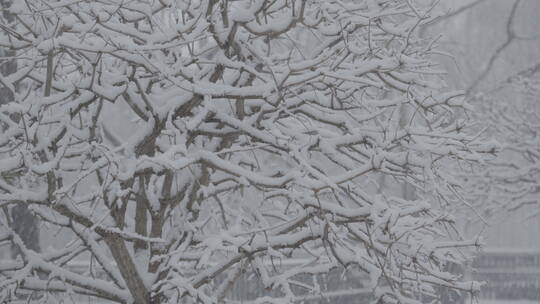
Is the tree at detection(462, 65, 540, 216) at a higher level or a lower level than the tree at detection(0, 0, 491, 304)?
higher

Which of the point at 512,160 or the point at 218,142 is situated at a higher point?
the point at 512,160

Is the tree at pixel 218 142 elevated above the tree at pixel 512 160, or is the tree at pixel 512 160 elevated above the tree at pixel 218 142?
the tree at pixel 512 160

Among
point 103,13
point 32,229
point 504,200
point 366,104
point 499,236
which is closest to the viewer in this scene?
point 103,13

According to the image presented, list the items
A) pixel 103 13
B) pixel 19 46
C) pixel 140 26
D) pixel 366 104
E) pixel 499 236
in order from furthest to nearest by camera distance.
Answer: pixel 499 236 < pixel 140 26 < pixel 366 104 < pixel 19 46 < pixel 103 13

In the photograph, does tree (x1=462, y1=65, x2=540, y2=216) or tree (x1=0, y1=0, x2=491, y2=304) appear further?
tree (x1=462, y1=65, x2=540, y2=216)

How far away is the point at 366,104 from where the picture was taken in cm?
469

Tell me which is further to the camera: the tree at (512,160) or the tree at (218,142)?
the tree at (512,160)

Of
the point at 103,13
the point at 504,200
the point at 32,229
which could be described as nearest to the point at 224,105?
the point at 103,13

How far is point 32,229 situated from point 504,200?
10406mm

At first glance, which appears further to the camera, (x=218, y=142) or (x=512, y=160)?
(x=512, y=160)

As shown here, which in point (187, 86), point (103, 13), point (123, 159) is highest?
point (103, 13)

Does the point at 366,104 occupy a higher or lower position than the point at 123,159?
higher

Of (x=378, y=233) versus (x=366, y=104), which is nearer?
(x=378, y=233)

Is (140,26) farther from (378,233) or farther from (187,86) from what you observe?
(378,233)
